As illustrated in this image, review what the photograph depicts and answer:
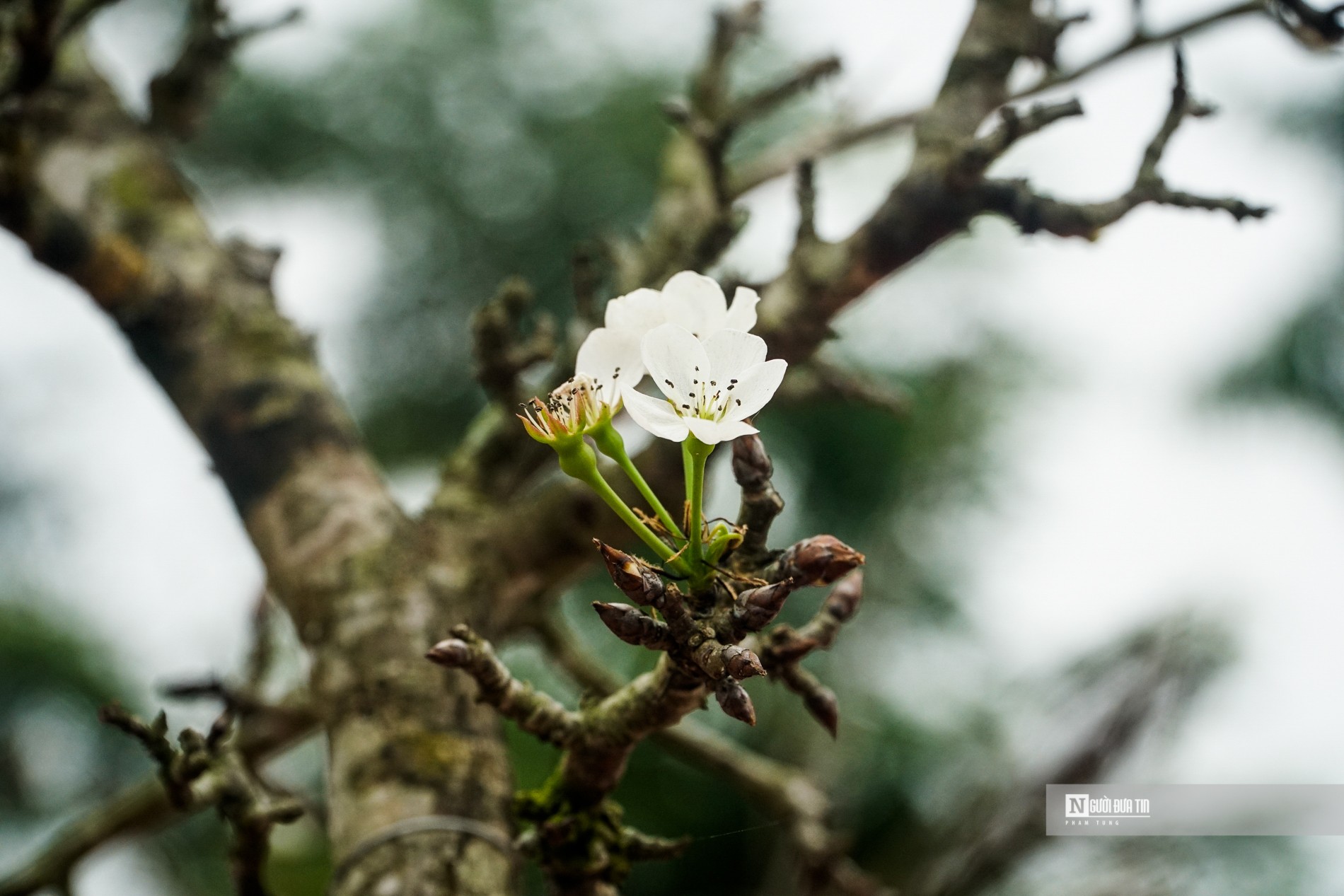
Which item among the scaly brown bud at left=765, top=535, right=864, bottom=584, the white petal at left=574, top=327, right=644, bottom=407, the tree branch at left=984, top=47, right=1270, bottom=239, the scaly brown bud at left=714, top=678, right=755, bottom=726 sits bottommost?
the scaly brown bud at left=714, top=678, right=755, bottom=726

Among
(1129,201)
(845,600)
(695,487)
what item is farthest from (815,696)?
(1129,201)

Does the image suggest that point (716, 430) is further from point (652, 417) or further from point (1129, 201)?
point (1129, 201)

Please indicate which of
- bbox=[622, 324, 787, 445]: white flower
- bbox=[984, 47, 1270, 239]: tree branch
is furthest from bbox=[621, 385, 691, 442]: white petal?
bbox=[984, 47, 1270, 239]: tree branch

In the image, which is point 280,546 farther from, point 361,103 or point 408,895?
point 361,103

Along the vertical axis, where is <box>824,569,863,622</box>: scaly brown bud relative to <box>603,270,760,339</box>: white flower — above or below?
below

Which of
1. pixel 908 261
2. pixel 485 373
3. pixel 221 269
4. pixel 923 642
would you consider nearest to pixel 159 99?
pixel 221 269

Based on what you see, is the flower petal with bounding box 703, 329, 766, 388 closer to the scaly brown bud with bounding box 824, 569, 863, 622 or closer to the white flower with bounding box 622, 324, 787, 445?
the white flower with bounding box 622, 324, 787, 445
